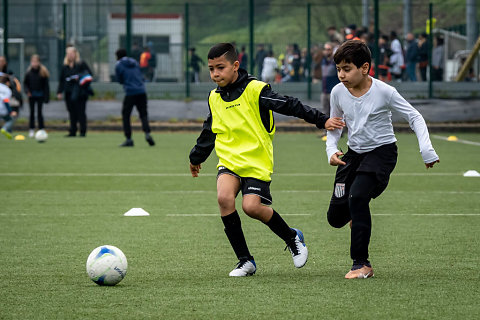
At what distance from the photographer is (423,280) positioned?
648 cm

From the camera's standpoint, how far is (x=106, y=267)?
628 centimetres

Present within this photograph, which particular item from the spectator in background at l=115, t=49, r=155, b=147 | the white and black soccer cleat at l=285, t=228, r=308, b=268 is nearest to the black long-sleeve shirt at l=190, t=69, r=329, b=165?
the white and black soccer cleat at l=285, t=228, r=308, b=268

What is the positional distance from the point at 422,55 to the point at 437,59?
0.53m

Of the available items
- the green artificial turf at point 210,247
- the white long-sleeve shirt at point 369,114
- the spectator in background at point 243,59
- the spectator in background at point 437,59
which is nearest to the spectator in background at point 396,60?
the spectator in background at point 437,59

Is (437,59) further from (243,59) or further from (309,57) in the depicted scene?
(243,59)

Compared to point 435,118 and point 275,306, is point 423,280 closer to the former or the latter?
point 275,306

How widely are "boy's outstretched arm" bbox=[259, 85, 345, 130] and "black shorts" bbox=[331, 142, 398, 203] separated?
33 centimetres

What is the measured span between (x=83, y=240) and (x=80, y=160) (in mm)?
8782

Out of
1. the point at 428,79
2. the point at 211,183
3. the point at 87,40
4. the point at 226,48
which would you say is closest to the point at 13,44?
the point at 87,40

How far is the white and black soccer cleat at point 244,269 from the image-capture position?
6.67m

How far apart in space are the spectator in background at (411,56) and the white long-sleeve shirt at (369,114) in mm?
20861

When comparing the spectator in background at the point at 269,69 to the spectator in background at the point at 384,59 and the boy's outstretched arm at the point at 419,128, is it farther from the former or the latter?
the boy's outstretched arm at the point at 419,128

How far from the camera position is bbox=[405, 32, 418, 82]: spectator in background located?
27.0 m

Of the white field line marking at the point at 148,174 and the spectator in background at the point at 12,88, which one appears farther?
the spectator in background at the point at 12,88
